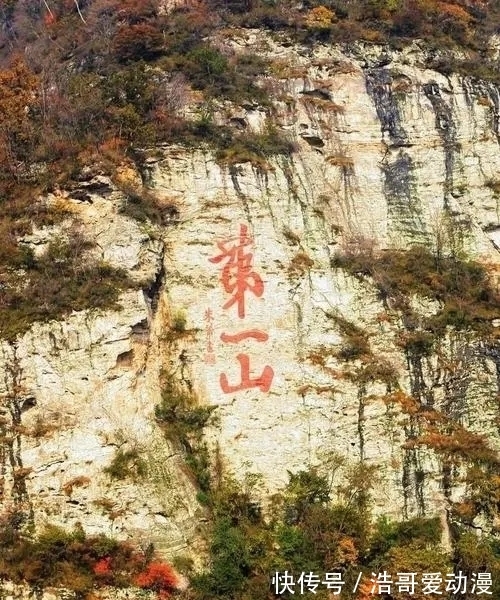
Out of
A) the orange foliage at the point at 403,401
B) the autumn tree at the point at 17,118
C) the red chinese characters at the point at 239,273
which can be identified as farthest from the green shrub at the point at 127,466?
the autumn tree at the point at 17,118

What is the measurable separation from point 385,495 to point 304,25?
17274mm

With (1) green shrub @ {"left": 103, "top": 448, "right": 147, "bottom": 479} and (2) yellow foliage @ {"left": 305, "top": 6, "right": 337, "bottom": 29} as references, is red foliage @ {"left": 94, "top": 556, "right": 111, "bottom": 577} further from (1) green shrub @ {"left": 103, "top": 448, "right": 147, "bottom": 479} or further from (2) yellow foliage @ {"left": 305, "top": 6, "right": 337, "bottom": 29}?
(2) yellow foliage @ {"left": 305, "top": 6, "right": 337, "bottom": 29}

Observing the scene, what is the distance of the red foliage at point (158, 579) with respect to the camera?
12103 mm

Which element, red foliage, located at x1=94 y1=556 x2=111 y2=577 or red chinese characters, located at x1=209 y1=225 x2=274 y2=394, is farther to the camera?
red chinese characters, located at x1=209 y1=225 x2=274 y2=394

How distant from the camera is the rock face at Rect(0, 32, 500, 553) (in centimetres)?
1338

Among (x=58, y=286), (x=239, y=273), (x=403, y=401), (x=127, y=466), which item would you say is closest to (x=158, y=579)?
(x=127, y=466)

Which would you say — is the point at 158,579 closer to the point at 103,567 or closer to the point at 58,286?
the point at 103,567

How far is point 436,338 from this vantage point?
16031 millimetres

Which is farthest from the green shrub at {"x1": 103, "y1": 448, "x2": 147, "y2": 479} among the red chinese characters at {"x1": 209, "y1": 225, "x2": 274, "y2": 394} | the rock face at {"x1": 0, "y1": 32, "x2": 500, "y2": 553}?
the red chinese characters at {"x1": 209, "y1": 225, "x2": 274, "y2": 394}

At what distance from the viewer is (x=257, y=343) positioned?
1551 cm

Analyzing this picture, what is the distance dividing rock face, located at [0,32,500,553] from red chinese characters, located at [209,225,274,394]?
50 mm

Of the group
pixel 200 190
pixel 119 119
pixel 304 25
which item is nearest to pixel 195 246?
pixel 200 190

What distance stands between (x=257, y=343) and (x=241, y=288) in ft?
5.07

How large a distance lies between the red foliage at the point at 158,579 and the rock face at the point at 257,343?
55 centimetres
